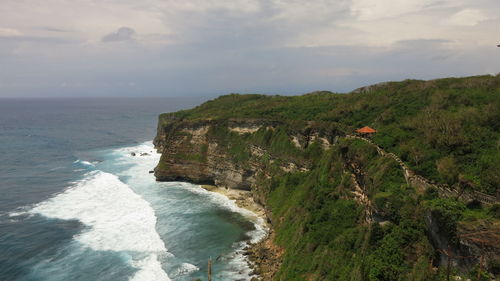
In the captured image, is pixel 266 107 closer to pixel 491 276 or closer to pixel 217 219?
pixel 217 219

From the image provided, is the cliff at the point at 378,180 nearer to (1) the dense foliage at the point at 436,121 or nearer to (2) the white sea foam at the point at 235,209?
(1) the dense foliage at the point at 436,121

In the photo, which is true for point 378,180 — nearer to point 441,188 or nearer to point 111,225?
point 441,188

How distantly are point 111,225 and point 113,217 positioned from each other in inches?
133

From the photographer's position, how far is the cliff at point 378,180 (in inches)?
997

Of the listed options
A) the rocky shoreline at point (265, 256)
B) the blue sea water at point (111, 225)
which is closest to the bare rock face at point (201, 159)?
the blue sea water at point (111, 225)

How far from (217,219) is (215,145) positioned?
1003 inches

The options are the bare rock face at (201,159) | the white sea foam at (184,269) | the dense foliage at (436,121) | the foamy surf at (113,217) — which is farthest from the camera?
the bare rock face at (201,159)

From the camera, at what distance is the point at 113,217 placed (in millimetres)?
57250

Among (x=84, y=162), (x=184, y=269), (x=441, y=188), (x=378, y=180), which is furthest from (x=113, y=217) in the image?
(x=441, y=188)

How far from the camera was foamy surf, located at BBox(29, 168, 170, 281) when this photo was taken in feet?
147

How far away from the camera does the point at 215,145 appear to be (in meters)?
78.9

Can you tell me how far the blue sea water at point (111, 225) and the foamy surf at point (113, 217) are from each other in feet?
0.44

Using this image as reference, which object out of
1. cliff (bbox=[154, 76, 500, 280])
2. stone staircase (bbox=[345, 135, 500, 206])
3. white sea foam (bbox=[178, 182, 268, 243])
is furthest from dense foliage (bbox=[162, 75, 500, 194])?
white sea foam (bbox=[178, 182, 268, 243])

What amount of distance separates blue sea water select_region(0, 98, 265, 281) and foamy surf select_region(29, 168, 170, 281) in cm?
13
